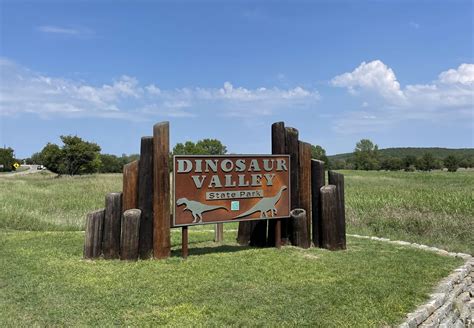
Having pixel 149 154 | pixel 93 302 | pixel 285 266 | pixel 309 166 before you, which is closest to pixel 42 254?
pixel 149 154

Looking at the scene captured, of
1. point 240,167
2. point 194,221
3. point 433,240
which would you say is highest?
point 240,167

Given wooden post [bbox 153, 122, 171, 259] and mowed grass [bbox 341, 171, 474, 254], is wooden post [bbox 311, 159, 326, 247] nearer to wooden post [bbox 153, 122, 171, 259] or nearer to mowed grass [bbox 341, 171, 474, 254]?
mowed grass [bbox 341, 171, 474, 254]

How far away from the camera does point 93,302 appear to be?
15.7 feet

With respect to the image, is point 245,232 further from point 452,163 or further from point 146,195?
point 452,163

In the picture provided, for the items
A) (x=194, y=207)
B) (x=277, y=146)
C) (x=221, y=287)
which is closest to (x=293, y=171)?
(x=277, y=146)

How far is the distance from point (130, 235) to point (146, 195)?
0.70 meters

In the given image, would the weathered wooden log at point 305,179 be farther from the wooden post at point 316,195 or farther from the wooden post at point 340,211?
the wooden post at point 340,211

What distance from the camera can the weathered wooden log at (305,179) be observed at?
8.34 metres

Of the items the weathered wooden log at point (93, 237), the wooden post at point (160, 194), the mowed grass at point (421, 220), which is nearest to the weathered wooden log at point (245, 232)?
the wooden post at point (160, 194)

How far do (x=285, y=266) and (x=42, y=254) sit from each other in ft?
14.0

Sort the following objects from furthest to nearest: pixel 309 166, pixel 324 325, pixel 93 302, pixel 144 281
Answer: pixel 309 166, pixel 144 281, pixel 93 302, pixel 324 325

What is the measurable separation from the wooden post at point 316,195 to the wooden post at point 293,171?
0.37m

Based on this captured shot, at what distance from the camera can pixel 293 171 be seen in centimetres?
828

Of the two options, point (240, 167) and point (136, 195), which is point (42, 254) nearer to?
point (136, 195)
